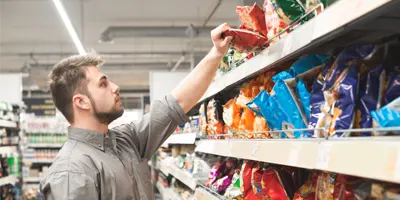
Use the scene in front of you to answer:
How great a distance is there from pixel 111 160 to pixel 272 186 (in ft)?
2.42

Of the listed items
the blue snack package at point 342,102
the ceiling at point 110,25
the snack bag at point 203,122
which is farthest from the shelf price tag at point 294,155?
the ceiling at point 110,25

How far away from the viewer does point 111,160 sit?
2062mm

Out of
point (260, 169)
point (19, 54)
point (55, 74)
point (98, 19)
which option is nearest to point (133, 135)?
point (55, 74)

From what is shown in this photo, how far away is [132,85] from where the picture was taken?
2059 centimetres

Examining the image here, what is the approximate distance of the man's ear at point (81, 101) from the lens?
215 cm

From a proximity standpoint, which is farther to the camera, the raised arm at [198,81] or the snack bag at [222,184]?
the snack bag at [222,184]

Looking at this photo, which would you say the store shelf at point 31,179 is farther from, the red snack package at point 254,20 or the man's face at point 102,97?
the red snack package at point 254,20

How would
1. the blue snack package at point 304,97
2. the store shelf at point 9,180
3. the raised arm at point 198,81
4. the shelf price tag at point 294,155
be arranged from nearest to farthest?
the shelf price tag at point 294,155
the blue snack package at point 304,97
the raised arm at point 198,81
the store shelf at point 9,180

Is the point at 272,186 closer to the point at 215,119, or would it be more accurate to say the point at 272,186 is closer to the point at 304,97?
the point at 304,97

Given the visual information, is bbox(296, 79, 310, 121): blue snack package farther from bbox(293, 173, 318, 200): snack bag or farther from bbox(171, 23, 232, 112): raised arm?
bbox(171, 23, 232, 112): raised arm

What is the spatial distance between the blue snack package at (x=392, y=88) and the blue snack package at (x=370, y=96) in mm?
18

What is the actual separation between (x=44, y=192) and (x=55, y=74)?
59cm

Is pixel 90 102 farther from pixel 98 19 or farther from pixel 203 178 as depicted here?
pixel 98 19

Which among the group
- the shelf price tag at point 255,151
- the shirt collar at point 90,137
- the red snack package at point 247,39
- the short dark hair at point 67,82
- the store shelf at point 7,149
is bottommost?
the store shelf at point 7,149
